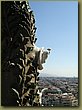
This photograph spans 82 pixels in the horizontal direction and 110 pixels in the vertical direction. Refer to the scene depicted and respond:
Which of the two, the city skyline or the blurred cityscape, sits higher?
the city skyline

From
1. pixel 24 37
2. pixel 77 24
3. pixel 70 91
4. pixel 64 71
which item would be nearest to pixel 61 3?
pixel 77 24

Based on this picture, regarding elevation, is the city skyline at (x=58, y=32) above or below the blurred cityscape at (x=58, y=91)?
above

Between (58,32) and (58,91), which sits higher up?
(58,32)
